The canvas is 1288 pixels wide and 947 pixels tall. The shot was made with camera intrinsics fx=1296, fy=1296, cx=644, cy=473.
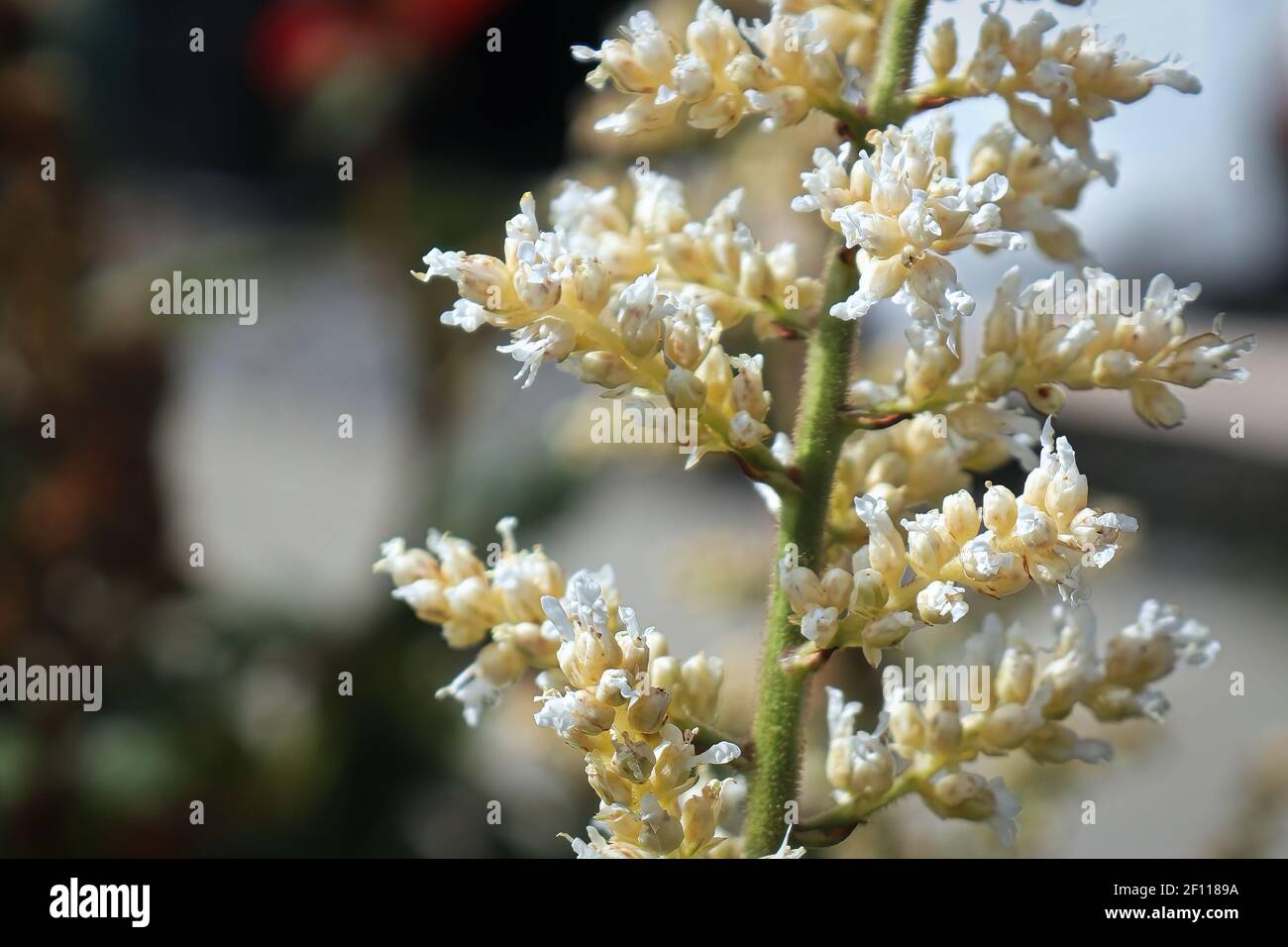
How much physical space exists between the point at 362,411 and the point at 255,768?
209 inches

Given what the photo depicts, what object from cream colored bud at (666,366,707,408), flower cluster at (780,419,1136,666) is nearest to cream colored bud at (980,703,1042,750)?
flower cluster at (780,419,1136,666)

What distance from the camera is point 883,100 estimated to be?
1030 millimetres

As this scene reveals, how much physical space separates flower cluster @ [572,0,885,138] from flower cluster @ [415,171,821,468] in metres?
0.08

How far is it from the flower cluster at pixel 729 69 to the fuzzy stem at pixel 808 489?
0.05m

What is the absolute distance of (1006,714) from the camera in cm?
107

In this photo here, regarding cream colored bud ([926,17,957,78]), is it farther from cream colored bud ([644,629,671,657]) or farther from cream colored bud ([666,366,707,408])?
cream colored bud ([644,629,671,657])

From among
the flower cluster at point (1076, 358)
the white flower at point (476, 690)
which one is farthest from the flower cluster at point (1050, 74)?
the white flower at point (476, 690)

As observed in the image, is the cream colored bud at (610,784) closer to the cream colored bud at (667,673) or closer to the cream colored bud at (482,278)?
the cream colored bud at (667,673)

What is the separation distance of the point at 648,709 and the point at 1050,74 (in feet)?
1.93

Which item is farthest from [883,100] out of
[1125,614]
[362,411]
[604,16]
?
[362,411]

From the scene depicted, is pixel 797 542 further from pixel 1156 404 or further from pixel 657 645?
pixel 1156 404

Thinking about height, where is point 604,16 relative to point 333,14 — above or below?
above

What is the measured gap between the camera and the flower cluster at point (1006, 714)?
1.05m
